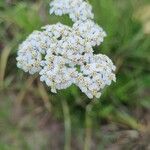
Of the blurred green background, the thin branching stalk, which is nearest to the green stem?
the blurred green background

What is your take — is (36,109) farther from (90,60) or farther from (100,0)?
(90,60)

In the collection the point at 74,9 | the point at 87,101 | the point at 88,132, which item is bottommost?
the point at 88,132

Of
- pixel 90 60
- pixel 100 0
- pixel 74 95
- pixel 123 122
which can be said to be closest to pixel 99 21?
pixel 100 0

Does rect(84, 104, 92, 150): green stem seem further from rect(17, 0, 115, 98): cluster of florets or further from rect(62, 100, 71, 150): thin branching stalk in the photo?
rect(17, 0, 115, 98): cluster of florets

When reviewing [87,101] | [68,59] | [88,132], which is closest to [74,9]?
[68,59]

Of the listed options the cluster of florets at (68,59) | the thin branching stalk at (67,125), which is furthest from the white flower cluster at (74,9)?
the thin branching stalk at (67,125)

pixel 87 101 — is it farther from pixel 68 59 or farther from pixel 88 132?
pixel 68 59
